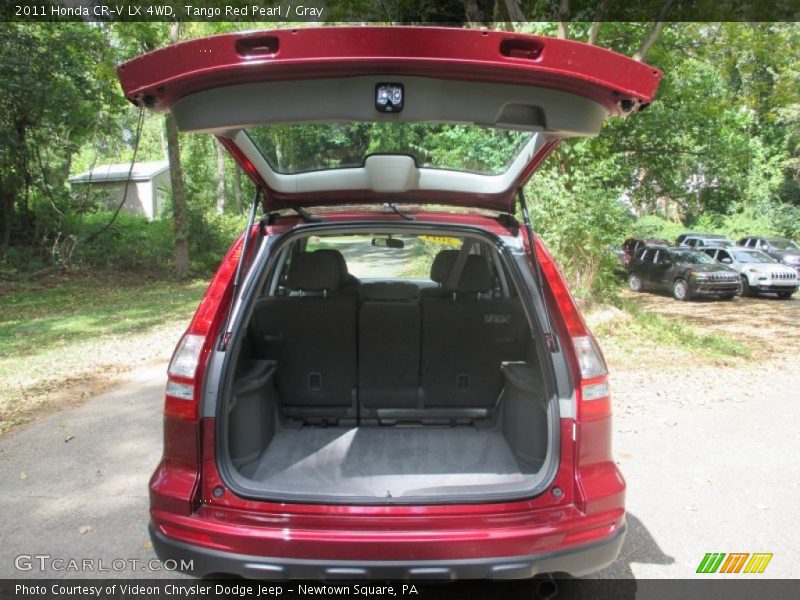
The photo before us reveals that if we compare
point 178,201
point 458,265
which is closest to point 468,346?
point 458,265

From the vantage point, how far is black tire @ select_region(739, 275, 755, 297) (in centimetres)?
1830

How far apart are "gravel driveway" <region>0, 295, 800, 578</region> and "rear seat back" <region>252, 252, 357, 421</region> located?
119cm

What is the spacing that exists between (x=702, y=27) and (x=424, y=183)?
9.42 m

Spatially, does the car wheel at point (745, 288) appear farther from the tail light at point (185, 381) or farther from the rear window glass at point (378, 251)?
the tail light at point (185, 381)

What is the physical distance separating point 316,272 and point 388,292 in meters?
0.71

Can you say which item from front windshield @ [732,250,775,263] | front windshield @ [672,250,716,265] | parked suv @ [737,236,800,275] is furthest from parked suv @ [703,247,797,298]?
parked suv @ [737,236,800,275]

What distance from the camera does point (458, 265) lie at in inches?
169

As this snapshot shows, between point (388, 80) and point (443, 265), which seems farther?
point (443, 265)

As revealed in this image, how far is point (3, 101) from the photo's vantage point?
547 inches

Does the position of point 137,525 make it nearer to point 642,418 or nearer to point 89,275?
point 642,418

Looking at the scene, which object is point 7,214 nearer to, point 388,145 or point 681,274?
point 388,145

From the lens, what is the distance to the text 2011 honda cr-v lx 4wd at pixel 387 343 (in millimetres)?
1917

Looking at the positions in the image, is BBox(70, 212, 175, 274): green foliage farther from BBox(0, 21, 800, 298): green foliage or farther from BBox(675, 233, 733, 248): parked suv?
BBox(675, 233, 733, 248): parked suv

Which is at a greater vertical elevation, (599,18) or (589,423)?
(599,18)
